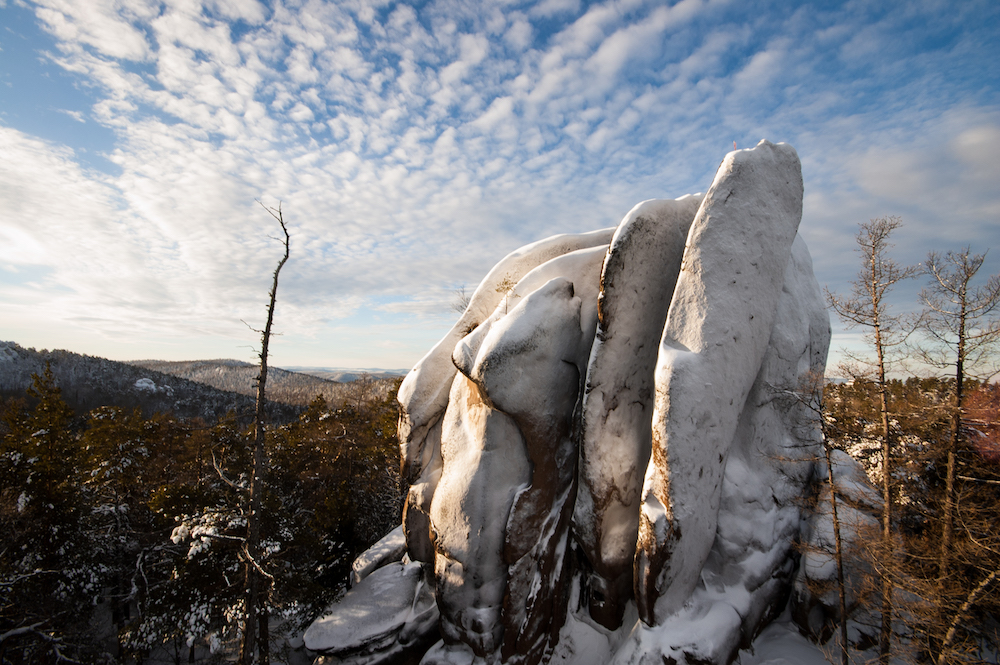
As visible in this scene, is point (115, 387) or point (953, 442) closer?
point (953, 442)

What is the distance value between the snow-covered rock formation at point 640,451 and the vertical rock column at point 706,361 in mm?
36

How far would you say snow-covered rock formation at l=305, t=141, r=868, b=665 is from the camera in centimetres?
823

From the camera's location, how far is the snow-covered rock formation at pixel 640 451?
823 centimetres

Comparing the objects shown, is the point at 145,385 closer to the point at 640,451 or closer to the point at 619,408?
the point at 619,408

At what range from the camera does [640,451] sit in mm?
9234

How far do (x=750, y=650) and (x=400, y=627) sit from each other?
8012 millimetres

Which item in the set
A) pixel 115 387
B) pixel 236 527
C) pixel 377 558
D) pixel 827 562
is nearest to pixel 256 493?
pixel 236 527

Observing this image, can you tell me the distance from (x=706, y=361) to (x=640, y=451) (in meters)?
2.46

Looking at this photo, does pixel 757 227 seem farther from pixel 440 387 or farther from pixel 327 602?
pixel 327 602

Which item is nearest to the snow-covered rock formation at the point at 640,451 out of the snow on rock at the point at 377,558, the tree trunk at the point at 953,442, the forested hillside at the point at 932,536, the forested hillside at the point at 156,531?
the forested hillside at the point at 932,536

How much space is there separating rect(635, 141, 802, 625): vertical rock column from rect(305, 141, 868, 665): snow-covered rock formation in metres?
0.04

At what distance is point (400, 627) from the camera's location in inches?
424

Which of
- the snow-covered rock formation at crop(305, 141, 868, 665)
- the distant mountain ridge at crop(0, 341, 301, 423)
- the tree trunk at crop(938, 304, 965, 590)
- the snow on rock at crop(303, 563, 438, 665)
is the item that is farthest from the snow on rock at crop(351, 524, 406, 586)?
the distant mountain ridge at crop(0, 341, 301, 423)

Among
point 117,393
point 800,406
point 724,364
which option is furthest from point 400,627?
point 117,393
